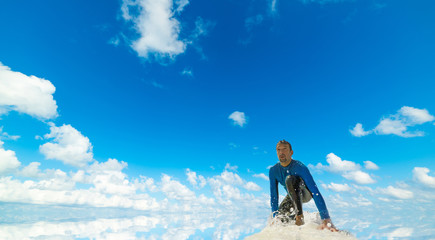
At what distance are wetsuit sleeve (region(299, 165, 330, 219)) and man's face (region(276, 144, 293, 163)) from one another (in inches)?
23.3

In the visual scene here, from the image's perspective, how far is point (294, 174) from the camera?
7.77 metres

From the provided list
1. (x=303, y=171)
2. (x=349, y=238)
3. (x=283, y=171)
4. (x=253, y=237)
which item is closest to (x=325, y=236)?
(x=349, y=238)

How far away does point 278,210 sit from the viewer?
27.3 ft

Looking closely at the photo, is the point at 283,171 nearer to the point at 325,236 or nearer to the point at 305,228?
the point at 305,228

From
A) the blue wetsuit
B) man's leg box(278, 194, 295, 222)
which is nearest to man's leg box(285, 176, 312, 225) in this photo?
the blue wetsuit

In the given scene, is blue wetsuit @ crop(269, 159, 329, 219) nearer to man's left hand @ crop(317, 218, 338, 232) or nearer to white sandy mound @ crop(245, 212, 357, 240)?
man's left hand @ crop(317, 218, 338, 232)

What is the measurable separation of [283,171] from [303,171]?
849mm

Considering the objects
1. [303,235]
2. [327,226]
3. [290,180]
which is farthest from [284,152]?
[303,235]

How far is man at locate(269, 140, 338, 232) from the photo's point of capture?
7.09m

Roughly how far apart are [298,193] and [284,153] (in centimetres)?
133

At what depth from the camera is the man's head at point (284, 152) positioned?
8023mm

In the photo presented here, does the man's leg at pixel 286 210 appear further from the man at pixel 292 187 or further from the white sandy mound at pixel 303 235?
the white sandy mound at pixel 303 235

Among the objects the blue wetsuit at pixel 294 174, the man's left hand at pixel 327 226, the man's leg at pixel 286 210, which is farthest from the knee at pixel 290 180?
the man's left hand at pixel 327 226

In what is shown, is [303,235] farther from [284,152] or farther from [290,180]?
[284,152]
